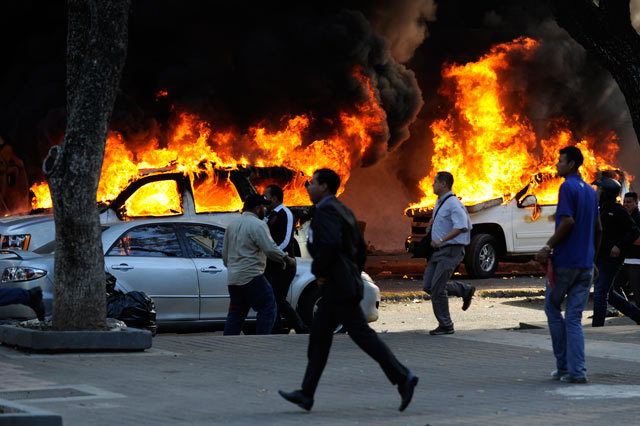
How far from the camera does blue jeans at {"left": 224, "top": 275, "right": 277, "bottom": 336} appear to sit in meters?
10.7

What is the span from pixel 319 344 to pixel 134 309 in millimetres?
3858

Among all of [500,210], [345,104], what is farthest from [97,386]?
[345,104]

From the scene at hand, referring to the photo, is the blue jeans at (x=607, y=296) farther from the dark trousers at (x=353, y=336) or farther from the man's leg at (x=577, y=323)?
the dark trousers at (x=353, y=336)

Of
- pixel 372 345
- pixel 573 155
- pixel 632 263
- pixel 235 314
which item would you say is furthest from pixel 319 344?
pixel 632 263

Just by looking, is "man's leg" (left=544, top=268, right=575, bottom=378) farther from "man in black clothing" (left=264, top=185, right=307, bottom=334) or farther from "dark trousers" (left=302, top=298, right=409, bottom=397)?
"man in black clothing" (left=264, top=185, right=307, bottom=334)

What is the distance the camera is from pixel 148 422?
669 centimetres

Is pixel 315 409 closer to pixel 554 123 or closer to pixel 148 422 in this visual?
pixel 148 422

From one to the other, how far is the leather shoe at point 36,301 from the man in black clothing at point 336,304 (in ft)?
12.6

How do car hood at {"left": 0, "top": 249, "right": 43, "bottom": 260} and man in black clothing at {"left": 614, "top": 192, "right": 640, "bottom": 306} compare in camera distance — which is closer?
car hood at {"left": 0, "top": 249, "right": 43, "bottom": 260}

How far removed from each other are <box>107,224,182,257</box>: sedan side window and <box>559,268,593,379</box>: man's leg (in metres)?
4.76

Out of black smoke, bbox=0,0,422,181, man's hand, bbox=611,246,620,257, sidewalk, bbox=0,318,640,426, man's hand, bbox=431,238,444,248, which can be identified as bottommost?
sidewalk, bbox=0,318,640,426

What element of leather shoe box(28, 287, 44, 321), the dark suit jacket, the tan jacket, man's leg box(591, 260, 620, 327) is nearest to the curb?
man's leg box(591, 260, 620, 327)

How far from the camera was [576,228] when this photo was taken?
28.0ft

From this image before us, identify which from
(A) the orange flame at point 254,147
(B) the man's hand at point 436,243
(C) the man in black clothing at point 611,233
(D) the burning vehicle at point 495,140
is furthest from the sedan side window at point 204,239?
(D) the burning vehicle at point 495,140
